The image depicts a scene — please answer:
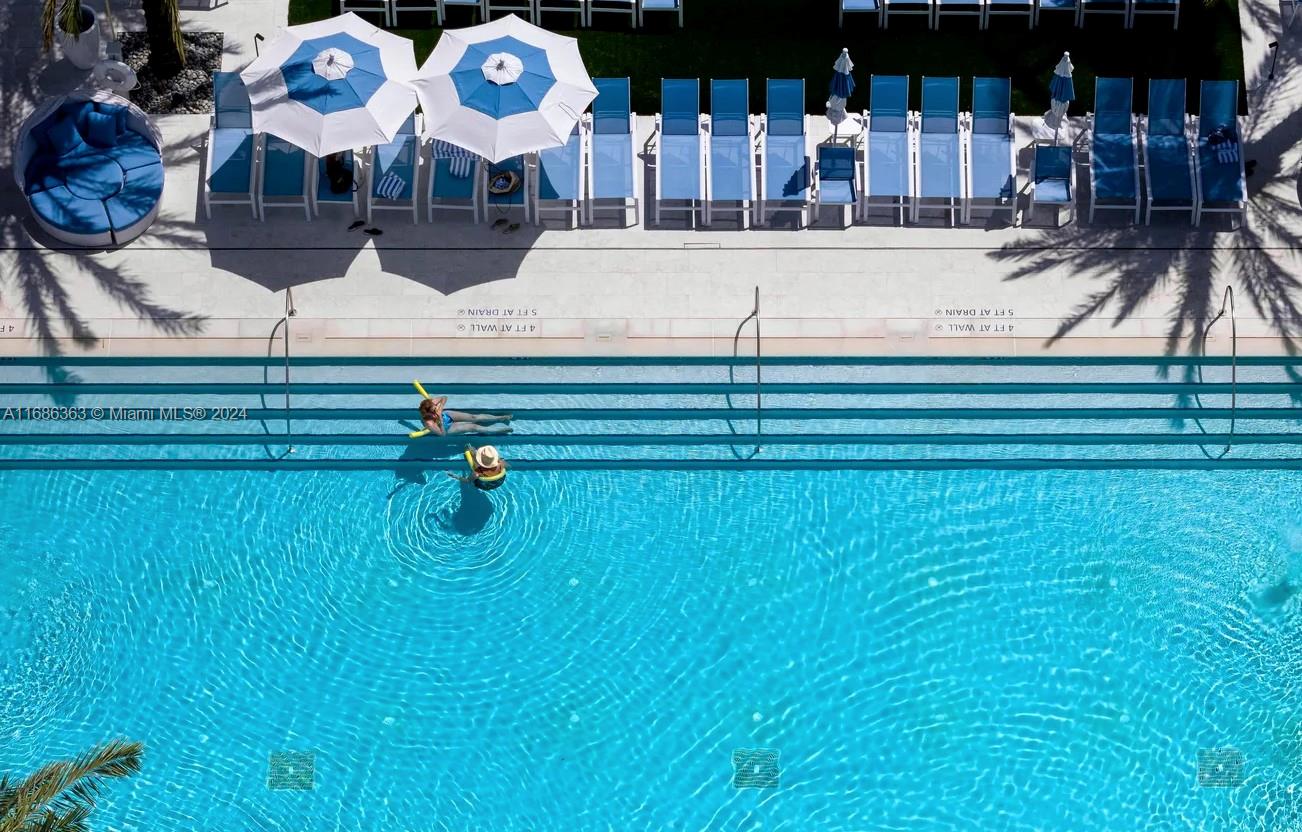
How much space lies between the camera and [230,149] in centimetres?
1908

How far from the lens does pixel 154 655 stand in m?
17.0

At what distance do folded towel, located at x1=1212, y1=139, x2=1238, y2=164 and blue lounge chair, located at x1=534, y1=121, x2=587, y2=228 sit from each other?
26.2 ft

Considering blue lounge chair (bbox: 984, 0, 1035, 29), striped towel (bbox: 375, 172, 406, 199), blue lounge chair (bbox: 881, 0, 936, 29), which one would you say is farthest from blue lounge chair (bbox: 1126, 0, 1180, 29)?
striped towel (bbox: 375, 172, 406, 199)

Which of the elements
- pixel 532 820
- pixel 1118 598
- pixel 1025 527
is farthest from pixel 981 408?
pixel 532 820

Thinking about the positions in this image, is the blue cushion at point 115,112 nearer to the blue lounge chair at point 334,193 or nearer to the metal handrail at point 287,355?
the blue lounge chair at point 334,193

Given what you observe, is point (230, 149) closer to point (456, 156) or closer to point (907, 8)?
point (456, 156)

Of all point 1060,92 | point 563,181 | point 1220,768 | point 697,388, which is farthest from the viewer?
point 563,181

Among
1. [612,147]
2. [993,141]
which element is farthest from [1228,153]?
[612,147]

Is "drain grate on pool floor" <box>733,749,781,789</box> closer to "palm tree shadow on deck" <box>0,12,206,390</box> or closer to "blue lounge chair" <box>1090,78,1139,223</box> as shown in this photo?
"blue lounge chair" <box>1090,78,1139,223</box>

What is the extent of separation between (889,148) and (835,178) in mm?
836

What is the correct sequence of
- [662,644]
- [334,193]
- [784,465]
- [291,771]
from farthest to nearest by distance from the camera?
1. [334,193]
2. [784,465]
3. [662,644]
4. [291,771]

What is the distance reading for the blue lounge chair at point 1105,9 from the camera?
20305mm

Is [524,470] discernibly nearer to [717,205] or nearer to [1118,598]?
[717,205]

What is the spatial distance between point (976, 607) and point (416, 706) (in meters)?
6.39
